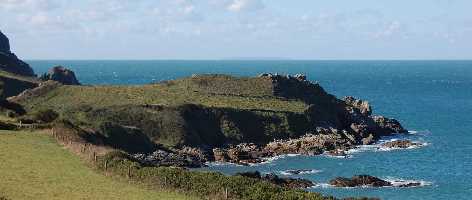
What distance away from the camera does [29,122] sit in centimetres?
10062

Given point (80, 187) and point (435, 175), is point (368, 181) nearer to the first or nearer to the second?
point (435, 175)

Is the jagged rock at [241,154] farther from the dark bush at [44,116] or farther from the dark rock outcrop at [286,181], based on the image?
the dark bush at [44,116]

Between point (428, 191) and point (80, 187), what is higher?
point (80, 187)

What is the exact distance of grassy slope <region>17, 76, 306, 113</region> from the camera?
14250 cm

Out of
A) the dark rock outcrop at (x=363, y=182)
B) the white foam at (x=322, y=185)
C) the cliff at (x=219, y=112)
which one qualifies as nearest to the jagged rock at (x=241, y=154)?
the cliff at (x=219, y=112)

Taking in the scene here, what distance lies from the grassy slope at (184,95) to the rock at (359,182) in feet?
171

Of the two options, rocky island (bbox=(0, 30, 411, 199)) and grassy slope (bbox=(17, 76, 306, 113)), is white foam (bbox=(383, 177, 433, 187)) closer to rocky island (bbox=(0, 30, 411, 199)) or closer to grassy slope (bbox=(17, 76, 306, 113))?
rocky island (bbox=(0, 30, 411, 199))

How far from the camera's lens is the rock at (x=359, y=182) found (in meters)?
90.2

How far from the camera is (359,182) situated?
90562mm

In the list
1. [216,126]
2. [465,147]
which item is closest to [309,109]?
[216,126]

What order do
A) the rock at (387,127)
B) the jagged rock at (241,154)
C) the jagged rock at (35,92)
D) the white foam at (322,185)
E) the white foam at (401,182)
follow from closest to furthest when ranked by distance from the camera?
1. the white foam at (322,185)
2. the white foam at (401,182)
3. the jagged rock at (241,154)
4. the rock at (387,127)
5. the jagged rock at (35,92)

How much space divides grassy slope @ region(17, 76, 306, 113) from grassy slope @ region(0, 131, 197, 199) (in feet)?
208

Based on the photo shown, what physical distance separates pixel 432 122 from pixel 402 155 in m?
61.3

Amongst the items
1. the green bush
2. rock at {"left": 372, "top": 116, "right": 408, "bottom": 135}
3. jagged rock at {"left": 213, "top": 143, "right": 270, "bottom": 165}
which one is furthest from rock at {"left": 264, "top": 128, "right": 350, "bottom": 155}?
the green bush
